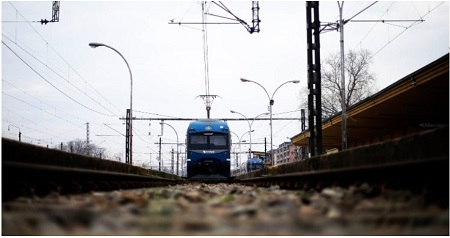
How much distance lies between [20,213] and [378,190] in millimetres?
3598

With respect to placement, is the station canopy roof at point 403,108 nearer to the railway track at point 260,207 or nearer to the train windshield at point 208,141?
the train windshield at point 208,141

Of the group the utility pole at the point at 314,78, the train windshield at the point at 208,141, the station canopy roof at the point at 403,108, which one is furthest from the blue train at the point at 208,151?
the utility pole at the point at 314,78

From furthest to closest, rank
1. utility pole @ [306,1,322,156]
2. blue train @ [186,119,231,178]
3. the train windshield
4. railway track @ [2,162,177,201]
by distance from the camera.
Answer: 1. the train windshield
2. blue train @ [186,119,231,178]
3. utility pole @ [306,1,322,156]
4. railway track @ [2,162,177,201]

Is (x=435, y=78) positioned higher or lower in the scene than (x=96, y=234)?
higher

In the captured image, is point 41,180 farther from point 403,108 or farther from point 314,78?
point 403,108

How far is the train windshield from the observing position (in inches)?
1061

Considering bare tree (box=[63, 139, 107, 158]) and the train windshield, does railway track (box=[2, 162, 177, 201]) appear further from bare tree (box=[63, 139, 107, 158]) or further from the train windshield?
bare tree (box=[63, 139, 107, 158])

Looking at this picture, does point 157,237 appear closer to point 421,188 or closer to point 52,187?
point 421,188

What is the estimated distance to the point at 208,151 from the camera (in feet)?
87.9

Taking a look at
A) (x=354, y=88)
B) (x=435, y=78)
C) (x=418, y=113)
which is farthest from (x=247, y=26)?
(x=354, y=88)

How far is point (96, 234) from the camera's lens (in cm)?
255

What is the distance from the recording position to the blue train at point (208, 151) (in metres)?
26.8

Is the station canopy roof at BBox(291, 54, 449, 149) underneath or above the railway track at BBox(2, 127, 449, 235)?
above

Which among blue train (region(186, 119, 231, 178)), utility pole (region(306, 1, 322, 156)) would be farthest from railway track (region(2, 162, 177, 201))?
blue train (region(186, 119, 231, 178))
